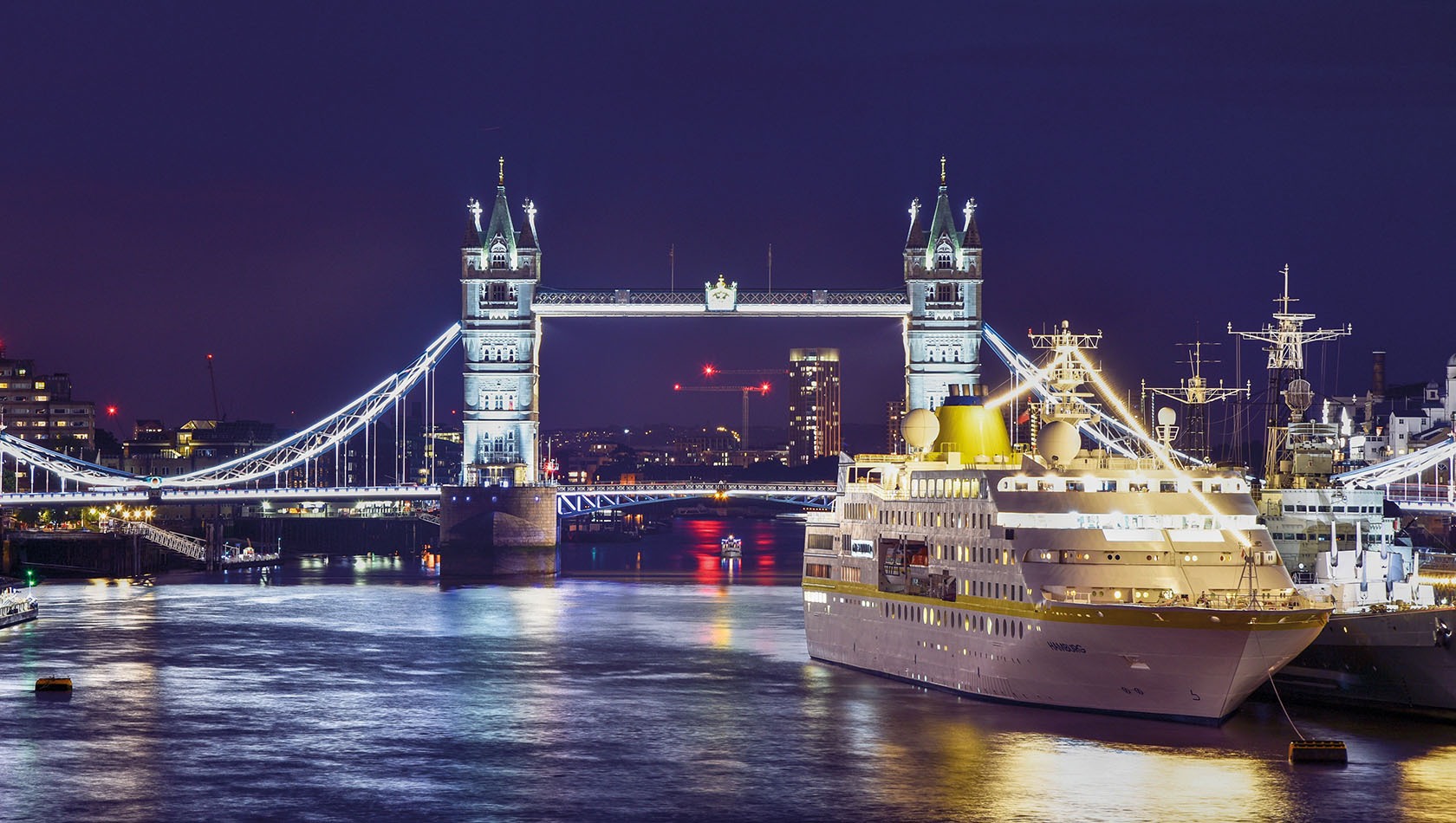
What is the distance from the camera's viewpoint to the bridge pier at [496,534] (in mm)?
86812

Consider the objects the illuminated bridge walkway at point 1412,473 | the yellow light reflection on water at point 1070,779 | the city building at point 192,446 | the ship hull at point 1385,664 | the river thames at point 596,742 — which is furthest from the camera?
Result: the city building at point 192,446

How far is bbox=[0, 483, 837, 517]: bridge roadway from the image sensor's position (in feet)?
286

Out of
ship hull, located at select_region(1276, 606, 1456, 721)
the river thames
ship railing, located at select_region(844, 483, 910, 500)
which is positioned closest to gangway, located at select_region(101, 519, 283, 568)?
the river thames

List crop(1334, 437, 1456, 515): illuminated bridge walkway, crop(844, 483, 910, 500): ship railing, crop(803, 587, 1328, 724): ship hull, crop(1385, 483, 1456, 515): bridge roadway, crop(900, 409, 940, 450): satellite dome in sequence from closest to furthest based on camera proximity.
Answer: crop(803, 587, 1328, 724): ship hull, crop(844, 483, 910, 500): ship railing, crop(900, 409, 940, 450): satellite dome, crop(1334, 437, 1456, 515): illuminated bridge walkway, crop(1385, 483, 1456, 515): bridge roadway

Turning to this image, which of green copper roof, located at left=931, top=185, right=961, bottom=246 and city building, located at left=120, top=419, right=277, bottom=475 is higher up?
green copper roof, located at left=931, top=185, right=961, bottom=246

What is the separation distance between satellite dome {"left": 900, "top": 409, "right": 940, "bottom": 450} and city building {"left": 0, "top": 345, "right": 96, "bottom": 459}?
111 meters

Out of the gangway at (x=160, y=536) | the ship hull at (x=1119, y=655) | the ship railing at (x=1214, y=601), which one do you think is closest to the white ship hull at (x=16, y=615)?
the gangway at (x=160, y=536)

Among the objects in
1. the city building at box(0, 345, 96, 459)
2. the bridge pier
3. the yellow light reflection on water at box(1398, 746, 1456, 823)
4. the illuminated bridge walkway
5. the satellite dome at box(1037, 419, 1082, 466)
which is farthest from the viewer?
the city building at box(0, 345, 96, 459)

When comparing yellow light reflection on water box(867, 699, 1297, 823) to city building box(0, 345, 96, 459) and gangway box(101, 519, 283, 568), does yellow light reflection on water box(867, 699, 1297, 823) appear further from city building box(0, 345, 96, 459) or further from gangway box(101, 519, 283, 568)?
city building box(0, 345, 96, 459)

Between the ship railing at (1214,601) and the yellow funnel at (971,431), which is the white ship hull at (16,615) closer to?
the yellow funnel at (971,431)

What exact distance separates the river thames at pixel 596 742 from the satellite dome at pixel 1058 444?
566 centimetres

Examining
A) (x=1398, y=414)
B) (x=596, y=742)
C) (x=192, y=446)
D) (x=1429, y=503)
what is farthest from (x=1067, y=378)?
(x=192, y=446)

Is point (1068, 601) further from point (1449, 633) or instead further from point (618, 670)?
point (618, 670)

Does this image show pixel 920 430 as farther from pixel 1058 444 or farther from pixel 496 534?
pixel 496 534
